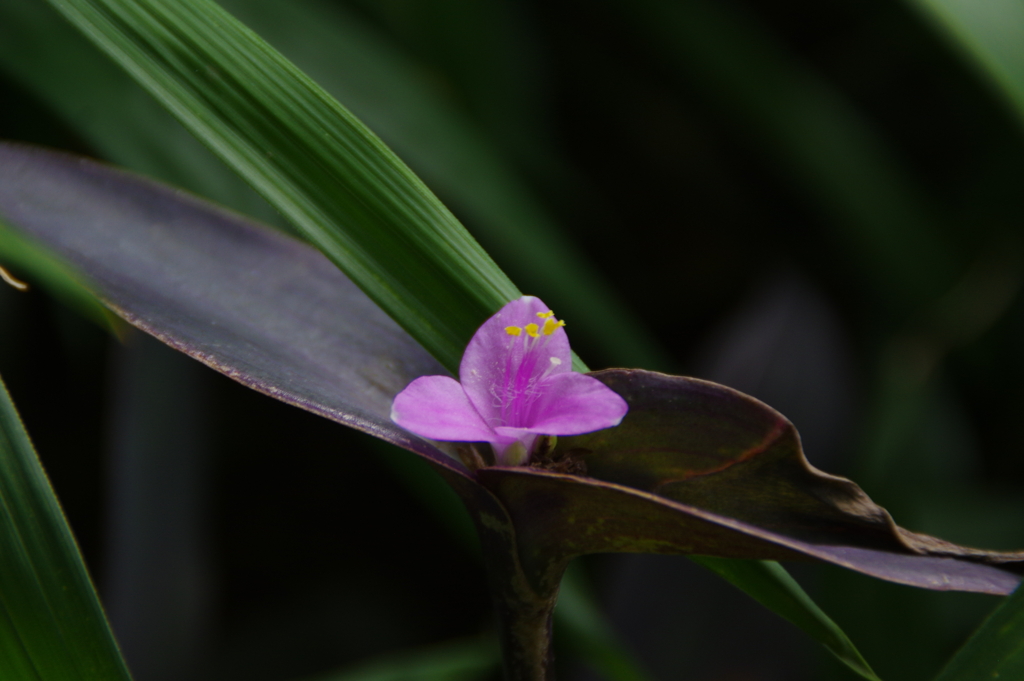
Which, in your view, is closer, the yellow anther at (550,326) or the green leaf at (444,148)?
the yellow anther at (550,326)

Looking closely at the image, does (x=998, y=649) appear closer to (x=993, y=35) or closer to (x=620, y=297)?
(x=993, y=35)

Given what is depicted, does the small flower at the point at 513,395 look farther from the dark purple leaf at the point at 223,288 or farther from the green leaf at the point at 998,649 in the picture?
the green leaf at the point at 998,649

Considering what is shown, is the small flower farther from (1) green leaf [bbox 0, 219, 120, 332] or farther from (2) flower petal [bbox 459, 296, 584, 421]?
(1) green leaf [bbox 0, 219, 120, 332]

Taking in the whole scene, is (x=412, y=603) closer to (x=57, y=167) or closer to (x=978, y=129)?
(x=57, y=167)

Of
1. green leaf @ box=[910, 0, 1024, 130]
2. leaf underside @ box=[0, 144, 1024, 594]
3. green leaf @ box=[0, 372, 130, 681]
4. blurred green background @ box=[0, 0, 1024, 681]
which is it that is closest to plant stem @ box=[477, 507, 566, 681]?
leaf underside @ box=[0, 144, 1024, 594]

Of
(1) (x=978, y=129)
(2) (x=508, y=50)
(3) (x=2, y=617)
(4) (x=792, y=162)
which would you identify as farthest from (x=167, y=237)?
(1) (x=978, y=129)

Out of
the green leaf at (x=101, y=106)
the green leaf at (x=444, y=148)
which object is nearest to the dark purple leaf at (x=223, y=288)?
the green leaf at (x=101, y=106)
